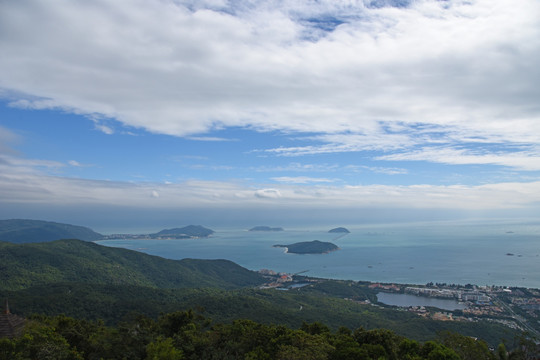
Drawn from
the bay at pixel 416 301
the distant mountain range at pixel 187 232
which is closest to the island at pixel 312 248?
the bay at pixel 416 301

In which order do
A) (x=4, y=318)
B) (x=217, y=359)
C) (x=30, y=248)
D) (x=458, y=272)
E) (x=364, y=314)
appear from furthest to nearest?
(x=458, y=272), (x=30, y=248), (x=364, y=314), (x=4, y=318), (x=217, y=359)

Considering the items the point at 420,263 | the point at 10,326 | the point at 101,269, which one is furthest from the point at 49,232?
the point at 10,326

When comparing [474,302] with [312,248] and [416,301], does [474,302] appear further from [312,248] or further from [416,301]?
[312,248]

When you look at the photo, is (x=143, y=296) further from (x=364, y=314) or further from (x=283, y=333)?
(x=283, y=333)

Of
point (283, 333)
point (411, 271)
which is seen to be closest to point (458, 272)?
point (411, 271)

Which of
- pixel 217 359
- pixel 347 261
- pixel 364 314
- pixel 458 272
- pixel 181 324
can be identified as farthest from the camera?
pixel 347 261

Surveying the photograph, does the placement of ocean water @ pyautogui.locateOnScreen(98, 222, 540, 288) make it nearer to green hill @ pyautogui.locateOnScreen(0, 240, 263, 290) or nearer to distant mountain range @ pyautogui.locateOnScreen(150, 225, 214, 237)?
green hill @ pyautogui.locateOnScreen(0, 240, 263, 290)
